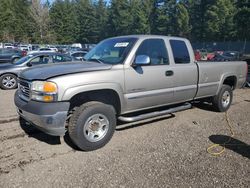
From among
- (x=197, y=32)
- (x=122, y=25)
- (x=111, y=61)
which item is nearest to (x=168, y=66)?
(x=111, y=61)

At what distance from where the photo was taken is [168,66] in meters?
5.43

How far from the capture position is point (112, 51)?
17.1 ft

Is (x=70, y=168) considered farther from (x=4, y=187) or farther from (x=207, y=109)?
(x=207, y=109)

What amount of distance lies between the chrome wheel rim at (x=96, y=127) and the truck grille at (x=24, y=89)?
1073 mm

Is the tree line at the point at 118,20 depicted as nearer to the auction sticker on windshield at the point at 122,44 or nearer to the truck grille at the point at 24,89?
the auction sticker on windshield at the point at 122,44

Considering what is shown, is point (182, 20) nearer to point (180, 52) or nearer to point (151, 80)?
point (180, 52)

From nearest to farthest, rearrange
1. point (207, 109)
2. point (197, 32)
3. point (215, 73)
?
point (215, 73) → point (207, 109) → point (197, 32)

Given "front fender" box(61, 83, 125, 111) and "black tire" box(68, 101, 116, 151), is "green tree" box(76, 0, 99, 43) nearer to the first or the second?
"front fender" box(61, 83, 125, 111)

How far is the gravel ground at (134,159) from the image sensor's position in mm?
3646

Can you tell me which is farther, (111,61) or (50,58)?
(50,58)

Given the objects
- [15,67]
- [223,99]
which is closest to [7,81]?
[15,67]

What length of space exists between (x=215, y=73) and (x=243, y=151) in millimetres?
2394

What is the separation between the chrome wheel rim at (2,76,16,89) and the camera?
36.1 feet

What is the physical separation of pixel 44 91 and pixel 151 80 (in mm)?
2011
